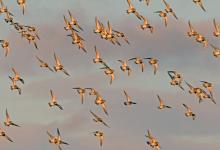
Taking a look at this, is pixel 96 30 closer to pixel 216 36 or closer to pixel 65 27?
pixel 65 27

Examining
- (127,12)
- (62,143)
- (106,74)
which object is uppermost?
(127,12)

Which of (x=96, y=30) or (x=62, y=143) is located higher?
(x=96, y=30)

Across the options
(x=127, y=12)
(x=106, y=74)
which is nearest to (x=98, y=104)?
(x=106, y=74)

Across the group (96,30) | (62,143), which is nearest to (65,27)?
(96,30)

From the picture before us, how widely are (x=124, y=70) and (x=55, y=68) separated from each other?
1540cm

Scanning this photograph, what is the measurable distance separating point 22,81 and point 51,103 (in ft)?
29.3

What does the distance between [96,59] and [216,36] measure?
89.3 feet

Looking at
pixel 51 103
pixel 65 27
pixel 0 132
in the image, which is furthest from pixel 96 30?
pixel 0 132

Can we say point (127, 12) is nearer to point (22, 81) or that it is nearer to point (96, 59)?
point (96, 59)

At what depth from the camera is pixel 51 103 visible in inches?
7820

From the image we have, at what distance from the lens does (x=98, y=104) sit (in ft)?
655

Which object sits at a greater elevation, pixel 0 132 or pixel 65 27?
pixel 65 27

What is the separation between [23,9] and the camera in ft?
630

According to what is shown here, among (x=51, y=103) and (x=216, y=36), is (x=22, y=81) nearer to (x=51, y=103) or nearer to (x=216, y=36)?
(x=51, y=103)
